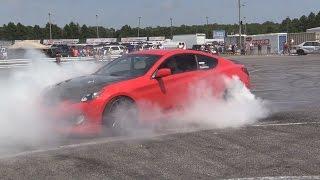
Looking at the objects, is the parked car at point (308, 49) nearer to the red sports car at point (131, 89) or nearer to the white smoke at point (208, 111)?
the white smoke at point (208, 111)

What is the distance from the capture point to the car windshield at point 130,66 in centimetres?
940

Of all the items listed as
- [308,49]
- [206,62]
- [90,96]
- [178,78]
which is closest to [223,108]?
[206,62]

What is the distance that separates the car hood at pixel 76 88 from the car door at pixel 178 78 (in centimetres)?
83

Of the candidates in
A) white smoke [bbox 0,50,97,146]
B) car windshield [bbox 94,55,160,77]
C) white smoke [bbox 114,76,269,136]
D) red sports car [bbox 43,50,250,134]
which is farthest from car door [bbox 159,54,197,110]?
white smoke [bbox 0,50,97,146]

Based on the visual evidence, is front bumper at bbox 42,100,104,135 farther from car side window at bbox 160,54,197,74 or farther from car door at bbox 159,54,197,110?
car side window at bbox 160,54,197,74

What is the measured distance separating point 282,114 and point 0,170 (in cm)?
609

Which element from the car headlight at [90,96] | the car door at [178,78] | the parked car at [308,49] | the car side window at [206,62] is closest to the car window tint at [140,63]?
the car door at [178,78]

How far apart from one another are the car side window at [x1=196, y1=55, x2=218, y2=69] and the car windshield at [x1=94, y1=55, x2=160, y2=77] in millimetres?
861

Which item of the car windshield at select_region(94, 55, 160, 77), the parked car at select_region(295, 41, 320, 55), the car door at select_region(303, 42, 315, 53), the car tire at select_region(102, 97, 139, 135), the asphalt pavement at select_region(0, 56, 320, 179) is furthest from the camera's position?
the car door at select_region(303, 42, 315, 53)

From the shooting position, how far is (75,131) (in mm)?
8336

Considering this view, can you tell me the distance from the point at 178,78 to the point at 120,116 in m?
1.46

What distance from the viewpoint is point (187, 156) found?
22.6 ft

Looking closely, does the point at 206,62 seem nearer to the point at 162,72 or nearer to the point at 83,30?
the point at 162,72

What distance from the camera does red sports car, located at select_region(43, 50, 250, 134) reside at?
8.38m
